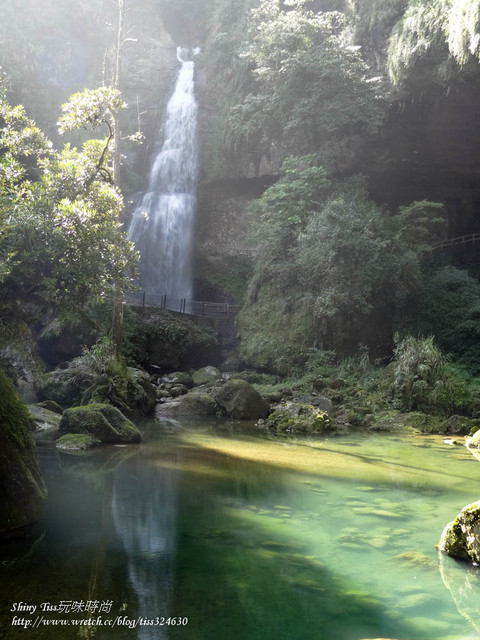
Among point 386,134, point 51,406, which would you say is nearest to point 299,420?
point 51,406

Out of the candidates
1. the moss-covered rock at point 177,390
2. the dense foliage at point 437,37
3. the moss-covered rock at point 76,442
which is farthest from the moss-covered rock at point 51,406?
the dense foliage at point 437,37

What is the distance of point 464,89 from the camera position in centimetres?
1897

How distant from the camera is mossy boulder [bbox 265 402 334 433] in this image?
12195 mm

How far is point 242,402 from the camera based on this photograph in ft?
46.2

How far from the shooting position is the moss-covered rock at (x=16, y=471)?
4.82 meters

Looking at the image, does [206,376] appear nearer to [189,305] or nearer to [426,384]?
[426,384]

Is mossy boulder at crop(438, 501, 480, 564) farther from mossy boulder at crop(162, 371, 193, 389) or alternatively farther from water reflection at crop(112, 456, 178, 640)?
mossy boulder at crop(162, 371, 193, 389)

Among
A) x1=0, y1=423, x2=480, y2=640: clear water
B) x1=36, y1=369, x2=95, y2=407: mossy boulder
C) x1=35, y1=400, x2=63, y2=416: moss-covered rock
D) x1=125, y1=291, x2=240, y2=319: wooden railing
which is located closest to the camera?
x1=0, y1=423, x2=480, y2=640: clear water

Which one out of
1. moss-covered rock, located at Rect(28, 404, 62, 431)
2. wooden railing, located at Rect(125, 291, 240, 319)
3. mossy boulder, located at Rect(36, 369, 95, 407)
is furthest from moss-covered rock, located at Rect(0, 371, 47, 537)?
wooden railing, located at Rect(125, 291, 240, 319)

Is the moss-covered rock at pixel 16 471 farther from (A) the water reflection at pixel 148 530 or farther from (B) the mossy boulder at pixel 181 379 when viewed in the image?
(B) the mossy boulder at pixel 181 379

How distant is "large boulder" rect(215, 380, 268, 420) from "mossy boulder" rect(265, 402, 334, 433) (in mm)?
1079

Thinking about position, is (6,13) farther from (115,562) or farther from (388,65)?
(115,562)

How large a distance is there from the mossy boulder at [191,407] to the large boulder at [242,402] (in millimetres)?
350

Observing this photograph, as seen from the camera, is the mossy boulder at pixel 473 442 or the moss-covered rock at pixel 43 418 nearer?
the mossy boulder at pixel 473 442
